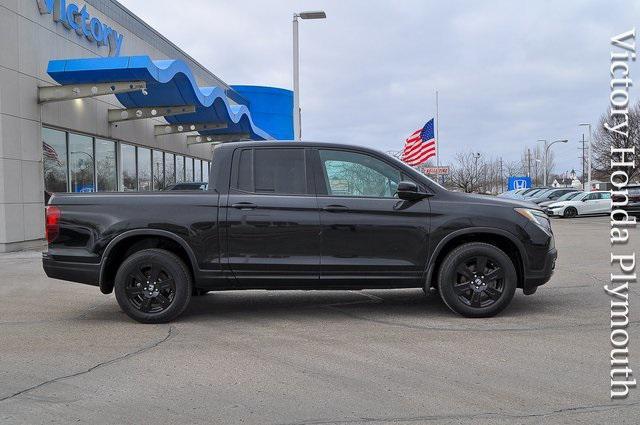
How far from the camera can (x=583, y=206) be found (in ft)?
94.0

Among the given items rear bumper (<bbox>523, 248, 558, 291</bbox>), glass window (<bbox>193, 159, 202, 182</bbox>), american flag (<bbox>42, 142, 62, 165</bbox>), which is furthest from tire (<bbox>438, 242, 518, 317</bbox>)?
glass window (<bbox>193, 159, 202, 182</bbox>)

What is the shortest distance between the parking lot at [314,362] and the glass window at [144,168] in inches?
529

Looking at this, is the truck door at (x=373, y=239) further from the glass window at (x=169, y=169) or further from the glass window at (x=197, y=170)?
the glass window at (x=197, y=170)

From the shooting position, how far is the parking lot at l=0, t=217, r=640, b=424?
3.79 metres

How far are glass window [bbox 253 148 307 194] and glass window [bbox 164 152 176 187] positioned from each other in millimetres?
17298

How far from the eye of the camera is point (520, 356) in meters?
4.86

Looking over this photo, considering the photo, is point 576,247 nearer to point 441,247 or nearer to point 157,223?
point 441,247

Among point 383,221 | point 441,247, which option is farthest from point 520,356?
point 383,221

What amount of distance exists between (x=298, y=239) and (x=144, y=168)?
1612cm

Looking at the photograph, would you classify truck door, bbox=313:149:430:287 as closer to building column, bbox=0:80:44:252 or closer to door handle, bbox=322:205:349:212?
door handle, bbox=322:205:349:212

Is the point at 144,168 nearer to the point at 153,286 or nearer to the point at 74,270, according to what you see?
the point at 74,270

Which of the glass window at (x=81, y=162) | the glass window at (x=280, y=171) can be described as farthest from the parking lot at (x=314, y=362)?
the glass window at (x=81, y=162)

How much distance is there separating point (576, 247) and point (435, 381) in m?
10.5

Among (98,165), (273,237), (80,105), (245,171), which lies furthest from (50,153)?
(273,237)
